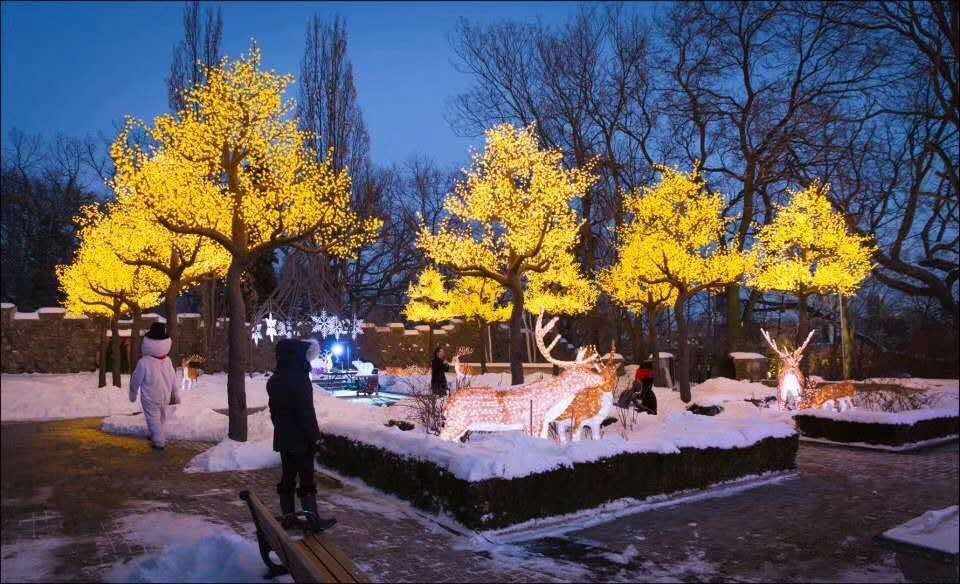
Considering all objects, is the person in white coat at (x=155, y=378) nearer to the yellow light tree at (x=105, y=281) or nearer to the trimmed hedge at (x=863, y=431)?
the yellow light tree at (x=105, y=281)

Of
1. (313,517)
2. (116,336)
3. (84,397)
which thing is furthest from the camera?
(116,336)

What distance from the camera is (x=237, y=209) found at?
11.5 metres

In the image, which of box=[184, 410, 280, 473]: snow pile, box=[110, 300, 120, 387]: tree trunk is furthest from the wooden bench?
box=[110, 300, 120, 387]: tree trunk

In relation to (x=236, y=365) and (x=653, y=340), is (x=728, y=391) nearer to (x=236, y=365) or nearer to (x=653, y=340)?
(x=653, y=340)

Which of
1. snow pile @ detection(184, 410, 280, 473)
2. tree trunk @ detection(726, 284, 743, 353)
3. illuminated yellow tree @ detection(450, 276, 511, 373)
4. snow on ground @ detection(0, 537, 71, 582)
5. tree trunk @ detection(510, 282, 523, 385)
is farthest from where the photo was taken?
illuminated yellow tree @ detection(450, 276, 511, 373)

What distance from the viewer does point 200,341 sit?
2655cm

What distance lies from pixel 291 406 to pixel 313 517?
1062mm

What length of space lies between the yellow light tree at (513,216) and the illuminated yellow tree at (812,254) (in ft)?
23.5

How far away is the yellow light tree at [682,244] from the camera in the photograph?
19062 millimetres

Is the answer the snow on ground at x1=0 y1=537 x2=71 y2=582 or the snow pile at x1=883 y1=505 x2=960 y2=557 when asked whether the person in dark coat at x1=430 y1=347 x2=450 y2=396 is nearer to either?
the snow on ground at x1=0 y1=537 x2=71 y2=582

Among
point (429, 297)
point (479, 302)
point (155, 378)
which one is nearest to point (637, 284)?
point (479, 302)

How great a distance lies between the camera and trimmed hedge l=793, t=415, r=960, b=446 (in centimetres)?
1180

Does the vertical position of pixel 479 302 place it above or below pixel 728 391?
above

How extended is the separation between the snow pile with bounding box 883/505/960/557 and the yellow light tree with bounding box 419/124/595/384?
36.9 feet
